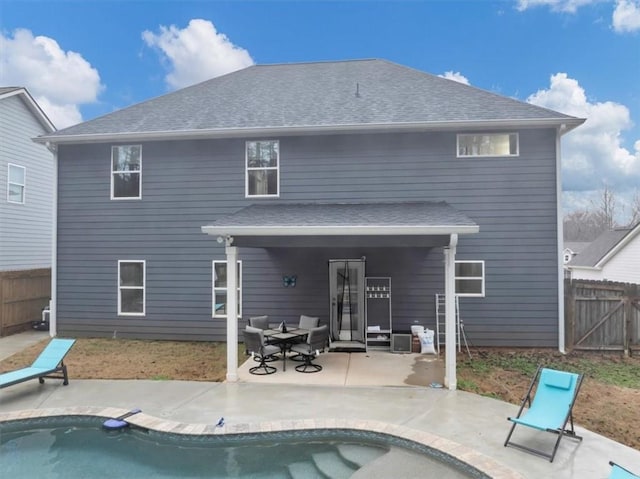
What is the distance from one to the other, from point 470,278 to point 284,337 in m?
4.64

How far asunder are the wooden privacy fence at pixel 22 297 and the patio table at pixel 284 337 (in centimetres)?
802

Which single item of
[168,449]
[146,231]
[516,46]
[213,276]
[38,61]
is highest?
[516,46]

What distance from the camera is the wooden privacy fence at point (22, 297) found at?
36.8ft

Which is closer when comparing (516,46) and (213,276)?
(213,276)

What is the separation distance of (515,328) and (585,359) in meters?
1.44

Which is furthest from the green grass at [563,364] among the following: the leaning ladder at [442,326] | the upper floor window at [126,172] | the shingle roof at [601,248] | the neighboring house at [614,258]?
the shingle roof at [601,248]

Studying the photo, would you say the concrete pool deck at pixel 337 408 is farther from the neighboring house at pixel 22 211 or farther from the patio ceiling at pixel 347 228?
the neighboring house at pixel 22 211

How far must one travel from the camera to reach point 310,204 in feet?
32.4

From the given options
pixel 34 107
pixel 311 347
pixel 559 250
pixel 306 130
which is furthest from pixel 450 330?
pixel 34 107

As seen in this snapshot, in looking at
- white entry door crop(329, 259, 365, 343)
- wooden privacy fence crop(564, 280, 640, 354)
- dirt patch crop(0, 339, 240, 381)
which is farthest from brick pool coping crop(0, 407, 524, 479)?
wooden privacy fence crop(564, 280, 640, 354)

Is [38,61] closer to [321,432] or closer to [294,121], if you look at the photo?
[294,121]

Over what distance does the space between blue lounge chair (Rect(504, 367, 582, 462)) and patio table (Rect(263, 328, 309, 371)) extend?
164 inches

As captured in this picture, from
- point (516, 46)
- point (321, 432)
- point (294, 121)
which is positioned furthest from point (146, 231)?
point (516, 46)

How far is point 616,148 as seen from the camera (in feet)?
132
